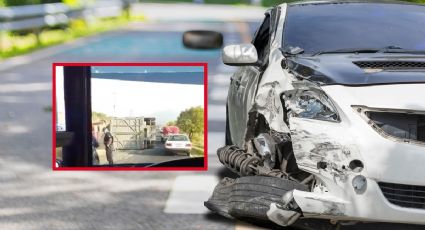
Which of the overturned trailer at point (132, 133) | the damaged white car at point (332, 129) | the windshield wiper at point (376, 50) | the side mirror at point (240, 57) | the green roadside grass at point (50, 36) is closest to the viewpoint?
the damaged white car at point (332, 129)

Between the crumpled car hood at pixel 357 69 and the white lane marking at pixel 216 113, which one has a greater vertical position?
the crumpled car hood at pixel 357 69

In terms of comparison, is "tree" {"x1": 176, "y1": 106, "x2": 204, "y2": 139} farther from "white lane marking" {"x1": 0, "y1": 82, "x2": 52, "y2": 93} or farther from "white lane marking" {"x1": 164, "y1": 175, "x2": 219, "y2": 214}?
"white lane marking" {"x1": 0, "y1": 82, "x2": 52, "y2": 93}

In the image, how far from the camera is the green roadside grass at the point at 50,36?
24.0m

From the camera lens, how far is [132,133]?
333 inches

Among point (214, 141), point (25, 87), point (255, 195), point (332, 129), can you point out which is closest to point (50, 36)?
point (25, 87)

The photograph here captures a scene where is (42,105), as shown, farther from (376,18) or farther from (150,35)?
(150,35)

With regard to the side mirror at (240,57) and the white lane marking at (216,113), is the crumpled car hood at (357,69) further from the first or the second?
the white lane marking at (216,113)

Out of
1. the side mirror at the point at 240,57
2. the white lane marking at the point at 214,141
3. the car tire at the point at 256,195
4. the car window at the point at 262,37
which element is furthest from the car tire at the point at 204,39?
the white lane marking at the point at 214,141

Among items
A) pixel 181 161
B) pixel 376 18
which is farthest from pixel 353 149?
pixel 181 161

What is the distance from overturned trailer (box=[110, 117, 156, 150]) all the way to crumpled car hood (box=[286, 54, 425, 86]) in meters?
1.78

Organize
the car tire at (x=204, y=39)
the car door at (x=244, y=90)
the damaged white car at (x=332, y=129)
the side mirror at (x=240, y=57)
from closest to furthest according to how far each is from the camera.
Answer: the damaged white car at (x=332, y=129)
the side mirror at (x=240, y=57)
the car door at (x=244, y=90)
the car tire at (x=204, y=39)

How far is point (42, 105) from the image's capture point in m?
14.6

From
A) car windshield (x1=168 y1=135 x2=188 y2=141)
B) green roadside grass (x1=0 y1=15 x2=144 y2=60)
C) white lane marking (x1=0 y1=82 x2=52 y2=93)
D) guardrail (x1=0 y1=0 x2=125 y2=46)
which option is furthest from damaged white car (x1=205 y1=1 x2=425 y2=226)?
guardrail (x1=0 y1=0 x2=125 y2=46)

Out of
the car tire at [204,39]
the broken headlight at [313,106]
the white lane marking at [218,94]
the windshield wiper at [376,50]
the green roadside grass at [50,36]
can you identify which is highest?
the green roadside grass at [50,36]
